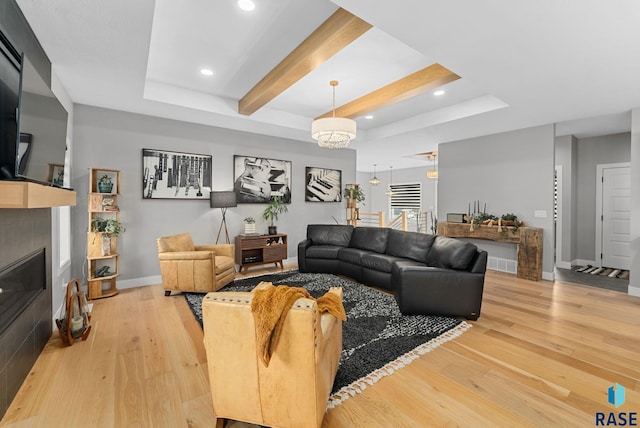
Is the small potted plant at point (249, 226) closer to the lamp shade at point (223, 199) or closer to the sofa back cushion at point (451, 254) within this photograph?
the lamp shade at point (223, 199)

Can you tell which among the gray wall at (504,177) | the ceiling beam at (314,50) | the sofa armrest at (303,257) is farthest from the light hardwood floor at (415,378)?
the ceiling beam at (314,50)

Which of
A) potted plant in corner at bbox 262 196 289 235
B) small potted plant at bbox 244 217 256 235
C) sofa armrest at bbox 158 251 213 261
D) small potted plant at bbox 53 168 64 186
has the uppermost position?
small potted plant at bbox 53 168 64 186

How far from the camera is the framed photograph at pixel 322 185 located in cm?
638

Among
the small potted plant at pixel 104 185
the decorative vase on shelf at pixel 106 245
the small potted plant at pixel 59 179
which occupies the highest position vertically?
the small potted plant at pixel 104 185

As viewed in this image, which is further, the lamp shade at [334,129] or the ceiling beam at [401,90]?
the lamp shade at [334,129]

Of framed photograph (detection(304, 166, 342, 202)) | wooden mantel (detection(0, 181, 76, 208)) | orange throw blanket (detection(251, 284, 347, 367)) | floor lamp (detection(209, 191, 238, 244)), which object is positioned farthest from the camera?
framed photograph (detection(304, 166, 342, 202))

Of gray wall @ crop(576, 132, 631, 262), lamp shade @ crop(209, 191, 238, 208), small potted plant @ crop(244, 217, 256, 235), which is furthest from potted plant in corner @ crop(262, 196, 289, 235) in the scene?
gray wall @ crop(576, 132, 631, 262)

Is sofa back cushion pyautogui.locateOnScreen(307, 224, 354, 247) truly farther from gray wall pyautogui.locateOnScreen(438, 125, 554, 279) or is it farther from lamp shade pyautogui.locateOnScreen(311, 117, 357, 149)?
gray wall pyautogui.locateOnScreen(438, 125, 554, 279)

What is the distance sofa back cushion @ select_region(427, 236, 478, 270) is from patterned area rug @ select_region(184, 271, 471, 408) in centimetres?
61

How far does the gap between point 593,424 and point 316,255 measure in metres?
3.72

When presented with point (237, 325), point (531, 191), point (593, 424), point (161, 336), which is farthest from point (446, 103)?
point (161, 336)

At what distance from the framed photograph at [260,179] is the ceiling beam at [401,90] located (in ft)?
5.65

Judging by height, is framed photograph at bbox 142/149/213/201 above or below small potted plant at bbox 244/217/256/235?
above

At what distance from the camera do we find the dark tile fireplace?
186 cm
